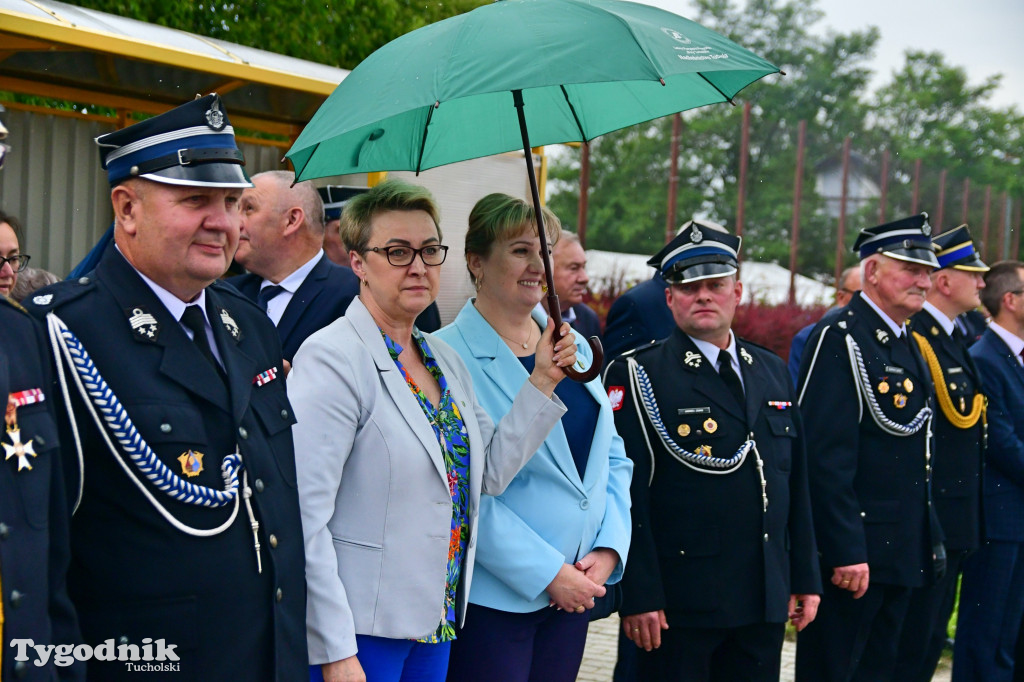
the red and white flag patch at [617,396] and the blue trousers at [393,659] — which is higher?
the red and white flag patch at [617,396]

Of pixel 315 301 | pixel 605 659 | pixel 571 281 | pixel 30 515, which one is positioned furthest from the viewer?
pixel 571 281

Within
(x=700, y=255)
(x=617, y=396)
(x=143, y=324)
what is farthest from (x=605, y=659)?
(x=143, y=324)

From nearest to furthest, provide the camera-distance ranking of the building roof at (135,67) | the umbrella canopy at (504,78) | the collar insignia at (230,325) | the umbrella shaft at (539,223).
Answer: the collar insignia at (230,325) < the umbrella canopy at (504,78) < the umbrella shaft at (539,223) < the building roof at (135,67)

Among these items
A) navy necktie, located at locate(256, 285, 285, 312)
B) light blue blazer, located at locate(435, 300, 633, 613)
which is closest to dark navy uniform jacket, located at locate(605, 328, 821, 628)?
light blue blazer, located at locate(435, 300, 633, 613)

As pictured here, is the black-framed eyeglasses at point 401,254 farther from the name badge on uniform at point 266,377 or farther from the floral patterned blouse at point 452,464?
the name badge on uniform at point 266,377

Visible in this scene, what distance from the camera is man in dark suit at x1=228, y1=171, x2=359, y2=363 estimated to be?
4.55 m

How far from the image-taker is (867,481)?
16.2ft

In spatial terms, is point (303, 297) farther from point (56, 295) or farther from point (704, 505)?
point (56, 295)

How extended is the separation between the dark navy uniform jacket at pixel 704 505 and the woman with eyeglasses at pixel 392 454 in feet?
3.33

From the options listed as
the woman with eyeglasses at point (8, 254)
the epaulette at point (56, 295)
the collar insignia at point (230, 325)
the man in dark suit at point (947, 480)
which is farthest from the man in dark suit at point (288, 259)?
Answer: the man in dark suit at point (947, 480)

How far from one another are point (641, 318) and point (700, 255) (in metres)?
1.35

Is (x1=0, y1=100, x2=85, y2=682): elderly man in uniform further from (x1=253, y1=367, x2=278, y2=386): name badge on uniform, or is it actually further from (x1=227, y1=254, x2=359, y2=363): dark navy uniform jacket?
(x1=227, y1=254, x2=359, y2=363): dark navy uniform jacket

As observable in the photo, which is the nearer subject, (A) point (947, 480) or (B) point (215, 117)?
(B) point (215, 117)

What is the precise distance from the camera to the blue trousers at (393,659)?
295 cm
